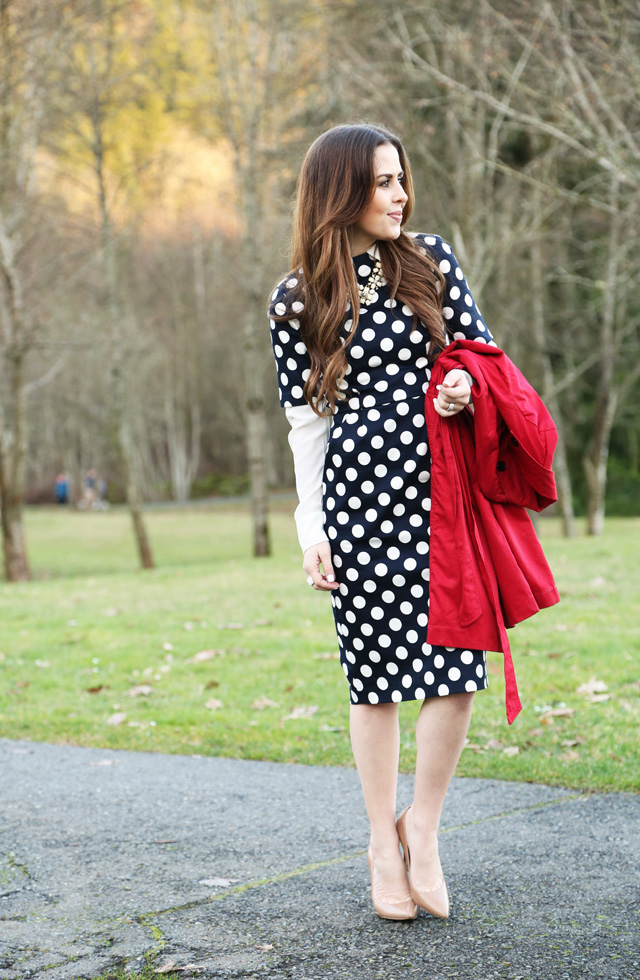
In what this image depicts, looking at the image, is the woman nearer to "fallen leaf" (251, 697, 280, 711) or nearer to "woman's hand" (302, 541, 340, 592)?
"woman's hand" (302, 541, 340, 592)

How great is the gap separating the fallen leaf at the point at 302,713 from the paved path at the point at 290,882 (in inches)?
37.8

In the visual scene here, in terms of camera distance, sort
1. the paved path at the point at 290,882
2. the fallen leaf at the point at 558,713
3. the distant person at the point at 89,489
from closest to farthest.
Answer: the paved path at the point at 290,882 → the fallen leaf at the point at 558,713 → the distant person at the point at 89,489

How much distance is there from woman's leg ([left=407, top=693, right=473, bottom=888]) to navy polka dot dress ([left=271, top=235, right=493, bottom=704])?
0.07m

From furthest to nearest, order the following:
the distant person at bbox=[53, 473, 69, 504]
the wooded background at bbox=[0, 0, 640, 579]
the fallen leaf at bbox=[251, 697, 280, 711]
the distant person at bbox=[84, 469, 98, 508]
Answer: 1. the distant person at bbox=[53, 473, 69, 504]
2. the distant person at bbox=[84, 469, 98, 508]
3. the wooded background at bbox=[0, 0, 640, 579]
4. the fallen leaf at bbox=[251, 697, 280, 711]

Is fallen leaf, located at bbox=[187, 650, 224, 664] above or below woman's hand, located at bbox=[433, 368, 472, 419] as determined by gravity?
below

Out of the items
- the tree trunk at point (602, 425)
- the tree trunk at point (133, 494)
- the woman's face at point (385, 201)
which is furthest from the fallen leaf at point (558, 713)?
the tree trunk at point (602, 425)

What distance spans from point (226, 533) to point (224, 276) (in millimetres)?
18734

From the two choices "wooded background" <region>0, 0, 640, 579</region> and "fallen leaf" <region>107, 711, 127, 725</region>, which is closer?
"fallen leaf" <region>107, 711, 127, 725</region>

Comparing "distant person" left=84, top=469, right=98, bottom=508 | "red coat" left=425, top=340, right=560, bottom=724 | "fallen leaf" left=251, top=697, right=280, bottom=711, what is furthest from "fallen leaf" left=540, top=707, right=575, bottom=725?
"distant person" left=84, top=469, right=98, bottom=508

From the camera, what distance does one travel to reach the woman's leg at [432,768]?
2.55 meters

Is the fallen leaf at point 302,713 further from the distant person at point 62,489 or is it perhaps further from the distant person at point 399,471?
the distant person at point 62,489

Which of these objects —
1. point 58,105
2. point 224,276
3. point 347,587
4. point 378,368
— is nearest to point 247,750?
point 347,587

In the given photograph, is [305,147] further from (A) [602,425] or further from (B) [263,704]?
(B) [263,704]

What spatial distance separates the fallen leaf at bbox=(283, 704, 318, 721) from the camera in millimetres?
5047
